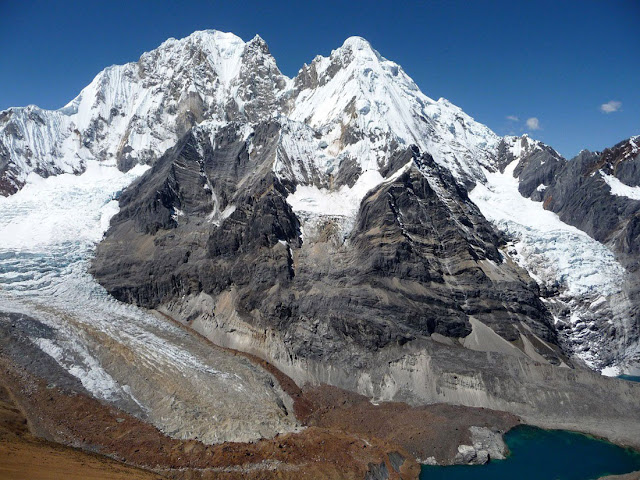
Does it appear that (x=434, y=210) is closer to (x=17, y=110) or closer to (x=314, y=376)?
(x=314, y=376)

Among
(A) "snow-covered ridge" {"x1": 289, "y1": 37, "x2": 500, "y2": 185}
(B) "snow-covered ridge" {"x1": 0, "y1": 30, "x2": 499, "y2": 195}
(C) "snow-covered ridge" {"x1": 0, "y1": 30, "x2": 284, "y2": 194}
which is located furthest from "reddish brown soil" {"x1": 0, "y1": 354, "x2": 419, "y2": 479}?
(C) "snow-covered ridge" {"x1": 0, "y1": 30, "x2": 284, "y2": 194}

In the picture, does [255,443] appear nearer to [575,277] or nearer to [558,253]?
[575,277]

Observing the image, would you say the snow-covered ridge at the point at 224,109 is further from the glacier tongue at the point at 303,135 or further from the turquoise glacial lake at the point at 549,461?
the turquoise glacial lake at the point at 549,461

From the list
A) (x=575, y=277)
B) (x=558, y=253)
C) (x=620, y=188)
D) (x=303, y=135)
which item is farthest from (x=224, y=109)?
(x=620, y=188)

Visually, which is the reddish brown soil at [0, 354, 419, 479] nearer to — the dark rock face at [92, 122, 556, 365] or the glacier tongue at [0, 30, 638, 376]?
the dark rock face at [92, 122, 556, 365]

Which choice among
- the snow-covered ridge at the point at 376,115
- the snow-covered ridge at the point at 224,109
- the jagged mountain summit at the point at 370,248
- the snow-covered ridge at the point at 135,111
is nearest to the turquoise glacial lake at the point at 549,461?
the jagged mountain summit at the point at 370,248

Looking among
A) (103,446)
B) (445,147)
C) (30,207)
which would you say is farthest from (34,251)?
(445,147)

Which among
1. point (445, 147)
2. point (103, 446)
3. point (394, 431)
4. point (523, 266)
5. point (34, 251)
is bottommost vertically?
point (103, 446)
